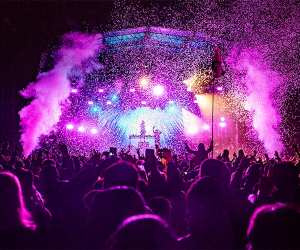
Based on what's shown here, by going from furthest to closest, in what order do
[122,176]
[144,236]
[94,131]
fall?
1. [94,131]
2. [122,176]
3. [144,236]

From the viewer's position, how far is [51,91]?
850 inches

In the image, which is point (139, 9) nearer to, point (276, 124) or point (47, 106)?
point (47, 106)

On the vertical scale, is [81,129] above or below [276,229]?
above

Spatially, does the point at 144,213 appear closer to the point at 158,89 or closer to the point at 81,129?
the point at 158,89

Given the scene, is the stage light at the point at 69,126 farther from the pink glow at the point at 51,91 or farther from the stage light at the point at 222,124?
the stage light at the point at 222,124

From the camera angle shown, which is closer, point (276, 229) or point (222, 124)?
point (276, 229)

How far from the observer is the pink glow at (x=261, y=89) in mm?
23344

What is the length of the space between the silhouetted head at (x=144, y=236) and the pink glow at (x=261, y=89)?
72.4 ft

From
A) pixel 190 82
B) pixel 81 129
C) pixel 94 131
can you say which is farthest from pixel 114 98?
pixel 190 82

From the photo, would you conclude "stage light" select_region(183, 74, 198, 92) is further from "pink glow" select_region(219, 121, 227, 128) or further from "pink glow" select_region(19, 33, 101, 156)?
"pink glow" select_region(19, 33, 101, 156)

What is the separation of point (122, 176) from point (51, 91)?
1879 cm

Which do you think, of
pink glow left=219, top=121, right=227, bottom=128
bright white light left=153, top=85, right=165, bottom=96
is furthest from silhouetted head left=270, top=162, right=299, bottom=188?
pink glow left=219, top=121, right=227, bottom=128

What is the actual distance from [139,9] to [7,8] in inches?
244

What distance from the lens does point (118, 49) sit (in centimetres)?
2509
